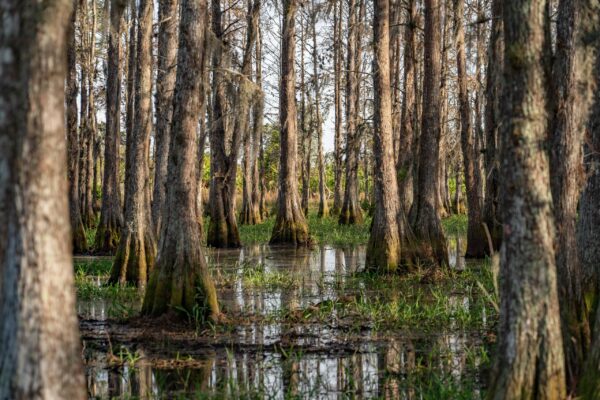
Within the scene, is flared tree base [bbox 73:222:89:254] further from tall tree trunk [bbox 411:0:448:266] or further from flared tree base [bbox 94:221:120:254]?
tall tree trunk [bbox 411:0:448:266]

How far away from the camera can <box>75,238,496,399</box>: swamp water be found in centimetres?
566

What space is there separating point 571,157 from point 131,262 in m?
7.31

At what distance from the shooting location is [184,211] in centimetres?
843

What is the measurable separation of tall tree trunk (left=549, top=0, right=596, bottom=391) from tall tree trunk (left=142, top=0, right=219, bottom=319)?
148 inches

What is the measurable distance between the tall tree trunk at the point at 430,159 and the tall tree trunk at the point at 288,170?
594 centimetres

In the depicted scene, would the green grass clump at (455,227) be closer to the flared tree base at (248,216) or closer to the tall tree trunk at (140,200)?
the flared tree base at (248,216)

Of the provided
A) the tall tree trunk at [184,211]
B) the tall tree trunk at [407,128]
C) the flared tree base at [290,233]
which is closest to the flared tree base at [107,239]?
the flared tree base at [290,233]

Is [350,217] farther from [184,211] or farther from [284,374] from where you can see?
[284,374]

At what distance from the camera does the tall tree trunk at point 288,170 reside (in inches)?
760

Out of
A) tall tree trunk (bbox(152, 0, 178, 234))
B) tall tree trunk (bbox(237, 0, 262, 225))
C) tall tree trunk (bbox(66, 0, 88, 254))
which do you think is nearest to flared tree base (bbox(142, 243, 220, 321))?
tall tree trunk (bbox(237, 0, 262, 225))

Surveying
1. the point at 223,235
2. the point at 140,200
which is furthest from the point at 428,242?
the point at 223,235

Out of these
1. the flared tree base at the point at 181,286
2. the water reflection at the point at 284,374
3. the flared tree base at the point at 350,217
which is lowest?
the water reflection at the point at 284,374

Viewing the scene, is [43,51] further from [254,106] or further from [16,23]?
[254,106]

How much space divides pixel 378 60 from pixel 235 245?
7.47 meters
